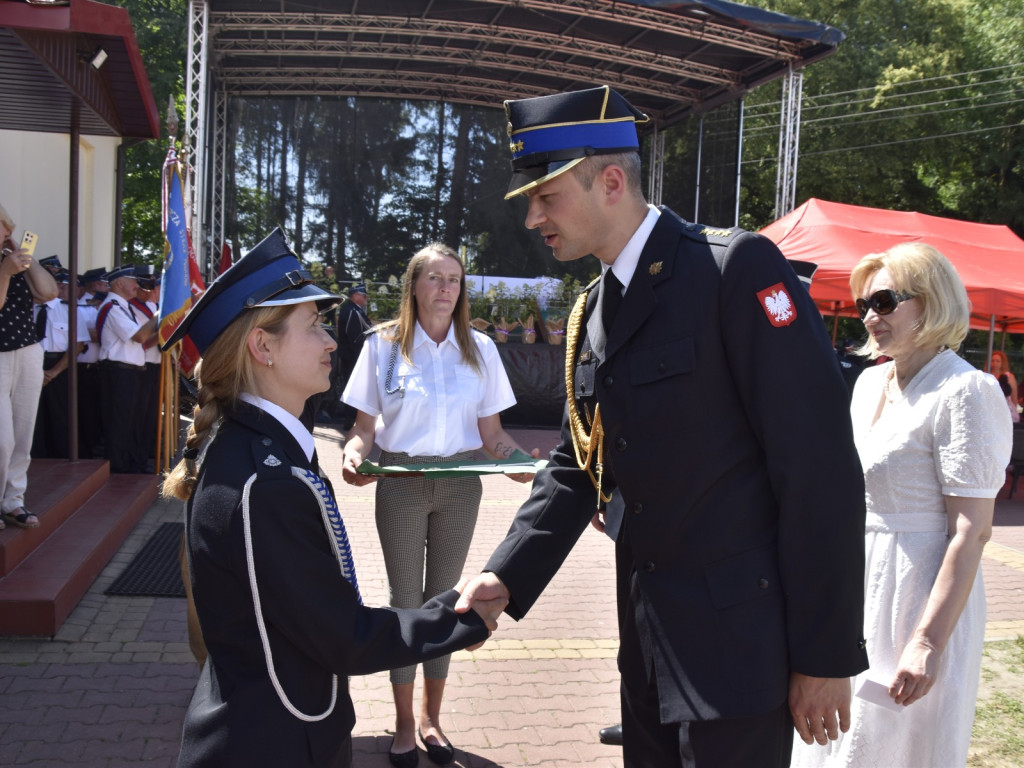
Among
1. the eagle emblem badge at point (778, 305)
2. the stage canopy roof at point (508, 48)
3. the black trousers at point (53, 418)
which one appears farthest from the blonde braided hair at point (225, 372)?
the stage canopy roof at point (508, 48)

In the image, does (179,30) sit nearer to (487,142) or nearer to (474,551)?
(487,142)

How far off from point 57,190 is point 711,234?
14.0 meters

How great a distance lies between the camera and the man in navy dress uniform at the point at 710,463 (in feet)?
5.84

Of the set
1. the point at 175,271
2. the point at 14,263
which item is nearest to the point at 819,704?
the point at 14,263

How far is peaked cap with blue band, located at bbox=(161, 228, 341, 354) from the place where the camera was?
1.99 metres

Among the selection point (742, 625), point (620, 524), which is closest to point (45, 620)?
point (620, 524)

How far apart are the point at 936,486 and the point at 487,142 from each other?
18.4 m

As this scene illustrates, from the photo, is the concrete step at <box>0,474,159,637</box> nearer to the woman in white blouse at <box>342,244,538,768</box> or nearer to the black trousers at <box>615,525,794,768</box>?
the woman in white blouse at <box>342,244,538,768</box>

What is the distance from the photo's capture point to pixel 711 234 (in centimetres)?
206

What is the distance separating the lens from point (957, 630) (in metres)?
2.66

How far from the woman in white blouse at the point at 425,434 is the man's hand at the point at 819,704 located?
1.78 m

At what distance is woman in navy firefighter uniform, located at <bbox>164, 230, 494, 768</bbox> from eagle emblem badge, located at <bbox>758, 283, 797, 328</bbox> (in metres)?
0.99

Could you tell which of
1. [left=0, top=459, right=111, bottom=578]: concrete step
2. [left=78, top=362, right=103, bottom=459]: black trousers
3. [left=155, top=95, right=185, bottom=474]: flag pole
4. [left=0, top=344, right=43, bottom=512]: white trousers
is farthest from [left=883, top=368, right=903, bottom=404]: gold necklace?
[left=78, top=362, right=103, bottom=459]: black trousers

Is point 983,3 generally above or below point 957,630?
above
